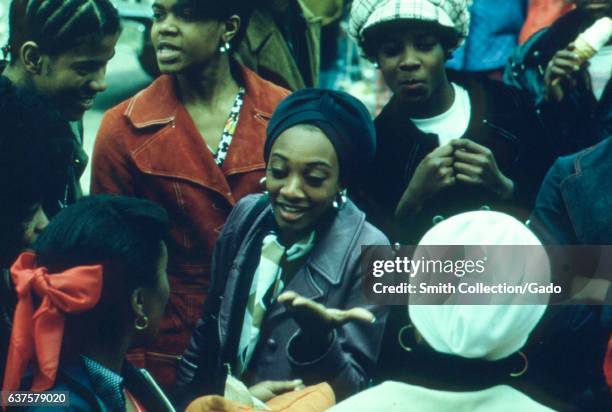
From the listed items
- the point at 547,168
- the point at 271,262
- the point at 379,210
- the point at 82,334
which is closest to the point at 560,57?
the point at 547,168

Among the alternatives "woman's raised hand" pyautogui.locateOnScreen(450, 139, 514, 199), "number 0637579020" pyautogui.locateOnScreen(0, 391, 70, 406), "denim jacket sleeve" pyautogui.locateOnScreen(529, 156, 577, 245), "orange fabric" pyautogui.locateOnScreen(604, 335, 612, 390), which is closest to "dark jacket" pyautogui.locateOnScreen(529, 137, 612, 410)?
"denim jacket sleeve" pyautogui.locateOnScreen(529, 156, 577, 245)

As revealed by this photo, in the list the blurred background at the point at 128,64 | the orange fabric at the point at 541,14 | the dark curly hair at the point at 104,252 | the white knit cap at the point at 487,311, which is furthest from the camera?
the blurred background at the point at 128,64

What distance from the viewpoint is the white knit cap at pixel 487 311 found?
244 centimetres

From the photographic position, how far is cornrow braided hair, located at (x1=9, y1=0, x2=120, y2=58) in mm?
3598

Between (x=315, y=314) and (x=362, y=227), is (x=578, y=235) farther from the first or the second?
(x=315, y=314)

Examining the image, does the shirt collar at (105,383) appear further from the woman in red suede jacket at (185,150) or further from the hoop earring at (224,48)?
the hoop earring at (224,48)

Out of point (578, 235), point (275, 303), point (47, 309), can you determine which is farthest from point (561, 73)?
point (47, 309)

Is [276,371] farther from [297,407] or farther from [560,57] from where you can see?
[560,57]

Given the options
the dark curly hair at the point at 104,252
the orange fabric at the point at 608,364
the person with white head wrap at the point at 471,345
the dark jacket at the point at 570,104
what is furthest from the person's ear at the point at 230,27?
the orange fabric at the point at 608,364

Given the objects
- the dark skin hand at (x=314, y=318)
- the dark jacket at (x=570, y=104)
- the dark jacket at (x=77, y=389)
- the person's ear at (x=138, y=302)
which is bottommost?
the dark jacket at (x=77, y=389)

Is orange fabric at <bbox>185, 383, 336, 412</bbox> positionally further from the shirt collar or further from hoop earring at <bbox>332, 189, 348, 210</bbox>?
hoop earring at <bbox>332, 189, 348, 210</bbox>

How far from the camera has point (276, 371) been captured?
10.5ft

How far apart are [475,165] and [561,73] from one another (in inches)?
16.7

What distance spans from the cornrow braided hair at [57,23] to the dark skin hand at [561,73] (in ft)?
4.47
